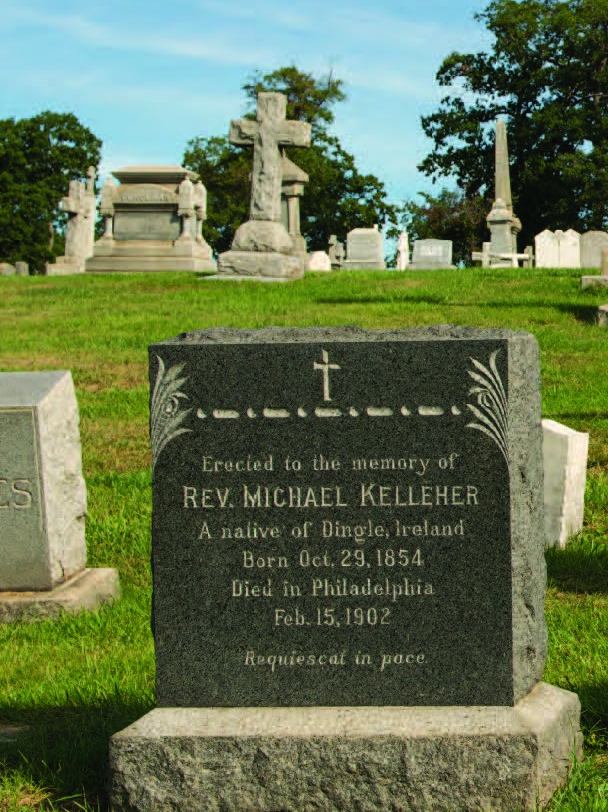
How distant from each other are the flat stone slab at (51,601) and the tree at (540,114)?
148 feet

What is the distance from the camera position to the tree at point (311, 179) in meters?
60.5

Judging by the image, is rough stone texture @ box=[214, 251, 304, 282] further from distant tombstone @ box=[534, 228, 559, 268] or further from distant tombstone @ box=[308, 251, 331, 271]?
distant tombstone @ box=[308, 251, 331, 271]

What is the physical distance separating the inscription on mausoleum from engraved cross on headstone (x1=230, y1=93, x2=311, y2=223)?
17.8 meters

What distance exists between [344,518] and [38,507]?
9.19 feet

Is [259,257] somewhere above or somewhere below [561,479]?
above

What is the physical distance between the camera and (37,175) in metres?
72.5

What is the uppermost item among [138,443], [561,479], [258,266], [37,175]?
[37,175]

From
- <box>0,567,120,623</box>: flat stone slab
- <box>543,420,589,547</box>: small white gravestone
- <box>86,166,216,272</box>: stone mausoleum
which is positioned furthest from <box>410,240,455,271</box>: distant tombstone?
<box>0,567,120,623</box>: flat stone slab

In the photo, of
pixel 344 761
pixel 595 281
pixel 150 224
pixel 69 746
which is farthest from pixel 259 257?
pixel 344 761

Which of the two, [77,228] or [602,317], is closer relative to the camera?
[602,317]

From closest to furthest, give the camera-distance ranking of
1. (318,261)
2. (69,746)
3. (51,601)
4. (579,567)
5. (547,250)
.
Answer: (69,746) < (51,601) < (579,567) < (547,250) < (318,261)

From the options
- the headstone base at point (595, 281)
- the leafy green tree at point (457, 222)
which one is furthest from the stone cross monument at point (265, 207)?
the leafy green tree at point (457, 222)

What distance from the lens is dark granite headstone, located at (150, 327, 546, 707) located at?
11.8 ft

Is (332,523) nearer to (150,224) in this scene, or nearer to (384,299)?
(384,299)
